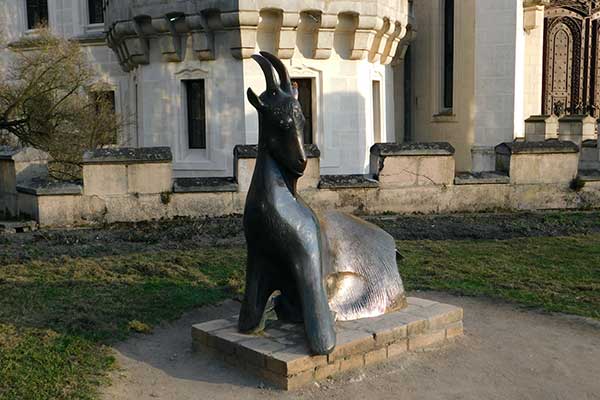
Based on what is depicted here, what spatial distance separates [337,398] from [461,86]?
1607cm

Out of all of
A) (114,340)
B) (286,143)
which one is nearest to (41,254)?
(114,340)

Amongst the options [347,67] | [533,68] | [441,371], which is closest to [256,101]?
[441,371]

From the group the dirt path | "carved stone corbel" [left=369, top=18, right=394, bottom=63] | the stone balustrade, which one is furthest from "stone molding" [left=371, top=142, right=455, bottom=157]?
the dirt path

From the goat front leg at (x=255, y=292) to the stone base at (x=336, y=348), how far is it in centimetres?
10

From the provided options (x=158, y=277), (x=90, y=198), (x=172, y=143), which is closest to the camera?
(x=158, y=277)

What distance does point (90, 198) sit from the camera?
11703 mm

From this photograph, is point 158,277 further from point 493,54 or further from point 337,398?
point 493,54

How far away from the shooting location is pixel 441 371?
203 inches

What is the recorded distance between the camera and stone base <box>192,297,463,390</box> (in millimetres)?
4832

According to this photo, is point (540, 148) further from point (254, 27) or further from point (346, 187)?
point (254, 27)

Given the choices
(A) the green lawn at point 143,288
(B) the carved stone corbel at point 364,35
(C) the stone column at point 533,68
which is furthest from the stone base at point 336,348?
(C) the stone column at point 533,68

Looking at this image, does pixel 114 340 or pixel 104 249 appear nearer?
pixel 114 340

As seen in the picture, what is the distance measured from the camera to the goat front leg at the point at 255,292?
5270 millimetres

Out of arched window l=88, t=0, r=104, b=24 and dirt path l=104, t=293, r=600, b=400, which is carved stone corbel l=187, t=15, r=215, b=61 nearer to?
arched window l=88, t=0, r=104, b=24
